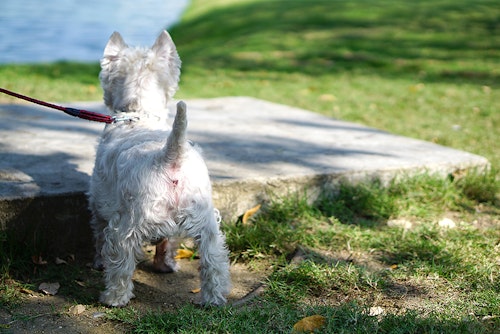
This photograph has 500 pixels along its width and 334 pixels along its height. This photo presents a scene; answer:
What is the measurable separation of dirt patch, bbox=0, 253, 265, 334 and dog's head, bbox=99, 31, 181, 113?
3.50 feet

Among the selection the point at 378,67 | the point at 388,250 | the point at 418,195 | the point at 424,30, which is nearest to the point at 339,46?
the point at 378,67

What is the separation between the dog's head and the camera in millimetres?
4133

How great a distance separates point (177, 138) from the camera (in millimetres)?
Answer: 3316

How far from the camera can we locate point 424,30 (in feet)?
48.8

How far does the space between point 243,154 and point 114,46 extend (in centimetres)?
157

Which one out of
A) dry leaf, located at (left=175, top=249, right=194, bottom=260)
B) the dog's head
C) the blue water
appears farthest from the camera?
the blue water

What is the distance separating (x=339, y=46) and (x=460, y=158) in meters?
8.05

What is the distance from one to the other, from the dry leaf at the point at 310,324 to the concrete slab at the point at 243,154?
4.95ft

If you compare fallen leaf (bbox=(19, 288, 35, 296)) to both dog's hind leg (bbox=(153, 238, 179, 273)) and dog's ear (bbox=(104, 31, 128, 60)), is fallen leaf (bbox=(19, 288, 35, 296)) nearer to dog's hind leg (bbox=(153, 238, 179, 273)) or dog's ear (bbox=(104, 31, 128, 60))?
dog's hind leg (bbox=(153, 238, 179, 273))

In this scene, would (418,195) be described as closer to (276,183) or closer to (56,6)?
(276,183)

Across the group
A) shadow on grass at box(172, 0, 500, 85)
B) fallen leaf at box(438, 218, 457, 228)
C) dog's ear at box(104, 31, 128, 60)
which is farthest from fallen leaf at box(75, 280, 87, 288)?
shadow on grass at box(172, 0, 500, 85)

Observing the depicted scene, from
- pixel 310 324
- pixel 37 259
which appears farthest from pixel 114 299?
Answer: pixel 310 324

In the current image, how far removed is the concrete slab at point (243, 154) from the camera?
15.1 feet

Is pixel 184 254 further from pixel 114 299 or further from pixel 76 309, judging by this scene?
pixel 76 309
